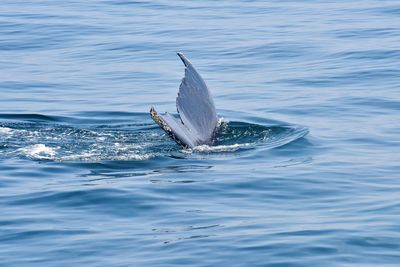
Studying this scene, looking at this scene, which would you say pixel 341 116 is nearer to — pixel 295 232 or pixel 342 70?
pixel 342 70

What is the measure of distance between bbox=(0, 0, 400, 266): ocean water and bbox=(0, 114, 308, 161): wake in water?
0.09 feet

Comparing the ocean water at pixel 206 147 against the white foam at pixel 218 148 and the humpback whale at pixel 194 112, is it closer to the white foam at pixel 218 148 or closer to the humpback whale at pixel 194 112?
the white foam at pixel 218 148

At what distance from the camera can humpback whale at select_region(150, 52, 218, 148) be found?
43.7 ft

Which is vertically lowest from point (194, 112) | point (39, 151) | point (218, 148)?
point (39, 151)

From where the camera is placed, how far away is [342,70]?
19.6 meters

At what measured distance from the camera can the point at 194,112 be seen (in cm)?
1353

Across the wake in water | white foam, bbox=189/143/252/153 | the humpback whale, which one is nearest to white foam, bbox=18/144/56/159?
the wake in water

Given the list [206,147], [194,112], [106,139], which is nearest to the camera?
[194,112]

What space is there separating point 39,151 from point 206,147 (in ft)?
6.08

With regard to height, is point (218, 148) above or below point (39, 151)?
above

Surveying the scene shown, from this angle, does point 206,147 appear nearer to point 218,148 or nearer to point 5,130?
point 218,148

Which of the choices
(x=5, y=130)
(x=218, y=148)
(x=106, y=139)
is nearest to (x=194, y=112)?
(x=218, y=148)

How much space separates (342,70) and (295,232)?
31.0 ft

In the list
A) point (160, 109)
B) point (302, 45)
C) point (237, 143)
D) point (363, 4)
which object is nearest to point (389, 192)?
point (237, 143)
